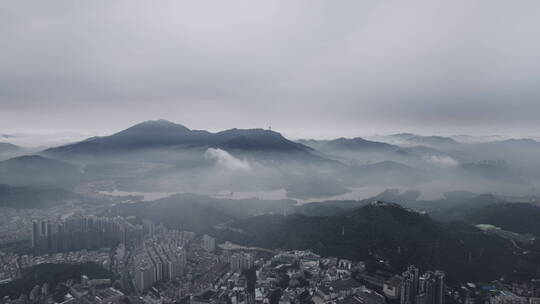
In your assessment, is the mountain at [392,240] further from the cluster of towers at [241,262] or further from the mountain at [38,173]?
the mountain at [38,173]

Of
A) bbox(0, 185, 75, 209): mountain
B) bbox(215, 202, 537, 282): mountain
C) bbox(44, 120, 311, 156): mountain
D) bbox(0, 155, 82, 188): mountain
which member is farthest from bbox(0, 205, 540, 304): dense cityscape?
bbox(44, 120, 311, 156): mountain

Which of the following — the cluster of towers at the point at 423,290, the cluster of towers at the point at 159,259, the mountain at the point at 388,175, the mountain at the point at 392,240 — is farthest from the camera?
the mountain at the point at 388,175

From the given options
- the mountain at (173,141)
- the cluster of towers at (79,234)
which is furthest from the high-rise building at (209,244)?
the mountain at (173,141)

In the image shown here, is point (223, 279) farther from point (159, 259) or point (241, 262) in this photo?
point (159, 259)

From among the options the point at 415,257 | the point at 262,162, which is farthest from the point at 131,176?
the point at 415,257

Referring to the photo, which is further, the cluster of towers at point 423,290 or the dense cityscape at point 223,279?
the dense cityscape at point 223,279

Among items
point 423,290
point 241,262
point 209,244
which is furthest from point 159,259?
point 423,290
